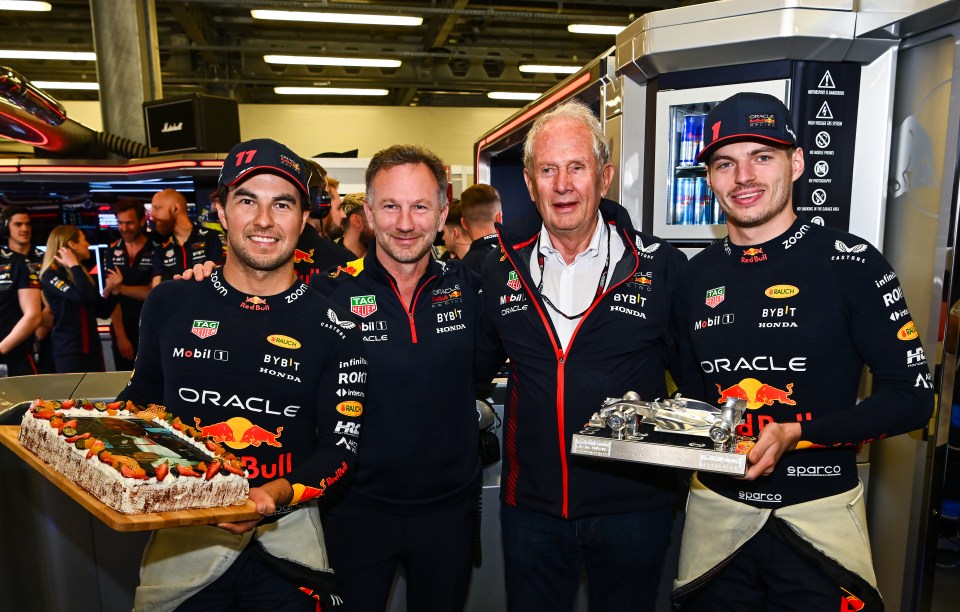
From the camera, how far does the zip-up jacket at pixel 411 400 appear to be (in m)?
1.94

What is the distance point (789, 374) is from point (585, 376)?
0.50 m

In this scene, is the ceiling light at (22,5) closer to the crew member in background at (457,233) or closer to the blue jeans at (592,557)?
the crew member in background at (457,233)

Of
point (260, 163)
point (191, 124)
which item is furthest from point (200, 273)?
point (191, 124)

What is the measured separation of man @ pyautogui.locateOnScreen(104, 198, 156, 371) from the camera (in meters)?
6.05

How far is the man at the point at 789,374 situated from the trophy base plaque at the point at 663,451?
24 cm

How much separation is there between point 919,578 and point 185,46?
34.5ft

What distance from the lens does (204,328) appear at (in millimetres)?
1697

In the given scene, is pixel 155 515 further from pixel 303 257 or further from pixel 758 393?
pixel 303 257

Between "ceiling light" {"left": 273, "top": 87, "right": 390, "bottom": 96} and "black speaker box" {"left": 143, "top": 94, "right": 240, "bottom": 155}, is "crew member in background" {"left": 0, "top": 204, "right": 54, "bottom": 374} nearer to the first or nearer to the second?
"black speaker box" {"left": 143, "top": 94, "right": 240, "bottom": 155}

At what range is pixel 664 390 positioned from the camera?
2.03 metres

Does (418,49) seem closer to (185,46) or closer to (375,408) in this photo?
(185,46)

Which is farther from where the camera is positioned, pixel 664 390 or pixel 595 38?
pixel 595 38

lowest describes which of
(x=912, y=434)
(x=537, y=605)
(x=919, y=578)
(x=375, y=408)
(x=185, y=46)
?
(x=919, y=578)

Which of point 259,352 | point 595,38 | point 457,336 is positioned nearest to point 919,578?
point 457,336
